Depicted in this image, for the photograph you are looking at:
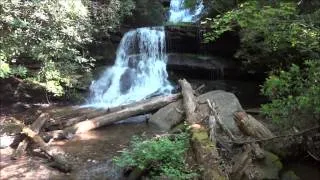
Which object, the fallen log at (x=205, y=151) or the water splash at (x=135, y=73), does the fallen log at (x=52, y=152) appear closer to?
the fallen log at (x=205, y=151)

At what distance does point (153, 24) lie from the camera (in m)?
19.7

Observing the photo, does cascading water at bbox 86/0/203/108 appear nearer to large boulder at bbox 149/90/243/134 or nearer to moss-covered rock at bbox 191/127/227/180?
large boulder at bbox 149/90/243/134

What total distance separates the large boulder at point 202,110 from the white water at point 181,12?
862cm

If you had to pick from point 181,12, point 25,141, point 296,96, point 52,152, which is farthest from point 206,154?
point 181,12

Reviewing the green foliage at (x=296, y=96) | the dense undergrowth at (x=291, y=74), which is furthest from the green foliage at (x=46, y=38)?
the green foliage at (x=296, y=96)

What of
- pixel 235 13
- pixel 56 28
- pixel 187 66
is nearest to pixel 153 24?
pixel 187 66

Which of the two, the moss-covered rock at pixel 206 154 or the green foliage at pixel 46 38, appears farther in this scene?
the green foliage at pixel 46 38

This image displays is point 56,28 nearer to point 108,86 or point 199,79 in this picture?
point 108,86

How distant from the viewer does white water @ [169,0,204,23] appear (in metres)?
19.9

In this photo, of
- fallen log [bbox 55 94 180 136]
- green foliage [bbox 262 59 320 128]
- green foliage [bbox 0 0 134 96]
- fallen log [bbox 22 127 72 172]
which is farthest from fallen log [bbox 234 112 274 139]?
green foliage [bbox 0 0 134 96]

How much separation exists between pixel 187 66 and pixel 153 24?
411cm

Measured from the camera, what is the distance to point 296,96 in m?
7.80

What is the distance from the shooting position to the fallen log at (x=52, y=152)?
813 centimetres

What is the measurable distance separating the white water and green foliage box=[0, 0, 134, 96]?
725cm
